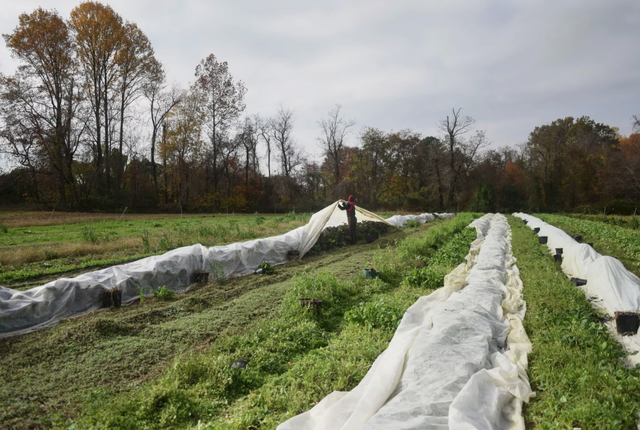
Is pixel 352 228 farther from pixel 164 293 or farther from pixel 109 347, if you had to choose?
pixel 109 347

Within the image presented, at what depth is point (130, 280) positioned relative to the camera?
6035 millimetres

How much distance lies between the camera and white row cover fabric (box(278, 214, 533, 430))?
87.4 inches

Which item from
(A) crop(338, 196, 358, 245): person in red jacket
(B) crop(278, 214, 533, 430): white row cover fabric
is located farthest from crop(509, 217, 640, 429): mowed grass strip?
(A) crop(338, 196, 358, 245): person in red jacket

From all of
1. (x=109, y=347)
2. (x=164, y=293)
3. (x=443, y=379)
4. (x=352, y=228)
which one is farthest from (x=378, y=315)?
(x=352, y=228)

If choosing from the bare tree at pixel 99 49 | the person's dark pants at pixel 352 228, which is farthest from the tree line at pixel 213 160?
the person's dark pants at pixel 352 228

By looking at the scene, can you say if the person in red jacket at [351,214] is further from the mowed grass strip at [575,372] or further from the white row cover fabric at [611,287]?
the mowed grass strip at [575,372]

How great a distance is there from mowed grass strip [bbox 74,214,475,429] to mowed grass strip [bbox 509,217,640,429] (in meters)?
1.41

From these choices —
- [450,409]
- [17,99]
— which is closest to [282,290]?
[450,409]

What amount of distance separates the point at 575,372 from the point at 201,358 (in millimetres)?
3396

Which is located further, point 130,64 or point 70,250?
point 130,64

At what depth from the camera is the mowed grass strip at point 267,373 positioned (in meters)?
2.76

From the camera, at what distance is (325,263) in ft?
28.9

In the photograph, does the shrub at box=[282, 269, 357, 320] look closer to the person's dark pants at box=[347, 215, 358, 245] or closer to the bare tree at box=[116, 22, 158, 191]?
the person's dark pants at box=[347, 215, 358, 245]

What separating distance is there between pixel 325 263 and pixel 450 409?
663 cm
